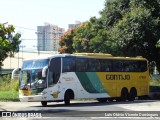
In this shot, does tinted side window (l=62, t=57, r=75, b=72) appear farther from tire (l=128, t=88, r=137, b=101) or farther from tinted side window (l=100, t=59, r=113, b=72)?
tire (l=128, t=88, r=137, b=101)

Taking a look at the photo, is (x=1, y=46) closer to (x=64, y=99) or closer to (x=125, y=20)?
(x=64, y=99)

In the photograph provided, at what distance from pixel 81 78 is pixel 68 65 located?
1.42m

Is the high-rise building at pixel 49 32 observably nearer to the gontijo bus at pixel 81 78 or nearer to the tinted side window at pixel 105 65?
the gontijo bus at pixel 81 78

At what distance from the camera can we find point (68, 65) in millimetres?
25469

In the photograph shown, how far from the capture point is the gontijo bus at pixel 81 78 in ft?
79.5

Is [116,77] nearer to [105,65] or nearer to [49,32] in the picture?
[105,65]

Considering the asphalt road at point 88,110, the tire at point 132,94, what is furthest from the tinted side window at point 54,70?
the tire at point 132,94

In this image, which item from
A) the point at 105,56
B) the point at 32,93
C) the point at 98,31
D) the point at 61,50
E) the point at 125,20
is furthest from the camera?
the point at 61,50

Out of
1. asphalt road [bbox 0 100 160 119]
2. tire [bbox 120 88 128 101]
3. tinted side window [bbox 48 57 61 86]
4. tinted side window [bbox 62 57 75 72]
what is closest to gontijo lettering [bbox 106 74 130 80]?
tire [bbox 120 88 128 101]

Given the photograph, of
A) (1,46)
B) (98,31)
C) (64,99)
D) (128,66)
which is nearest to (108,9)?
(98,31)

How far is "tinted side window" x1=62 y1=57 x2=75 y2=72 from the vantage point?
25.1 m

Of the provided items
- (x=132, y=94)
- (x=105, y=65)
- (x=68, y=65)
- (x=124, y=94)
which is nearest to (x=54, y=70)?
(x=68, y=65)

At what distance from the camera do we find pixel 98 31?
1506 inches

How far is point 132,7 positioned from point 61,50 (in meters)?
15.2
